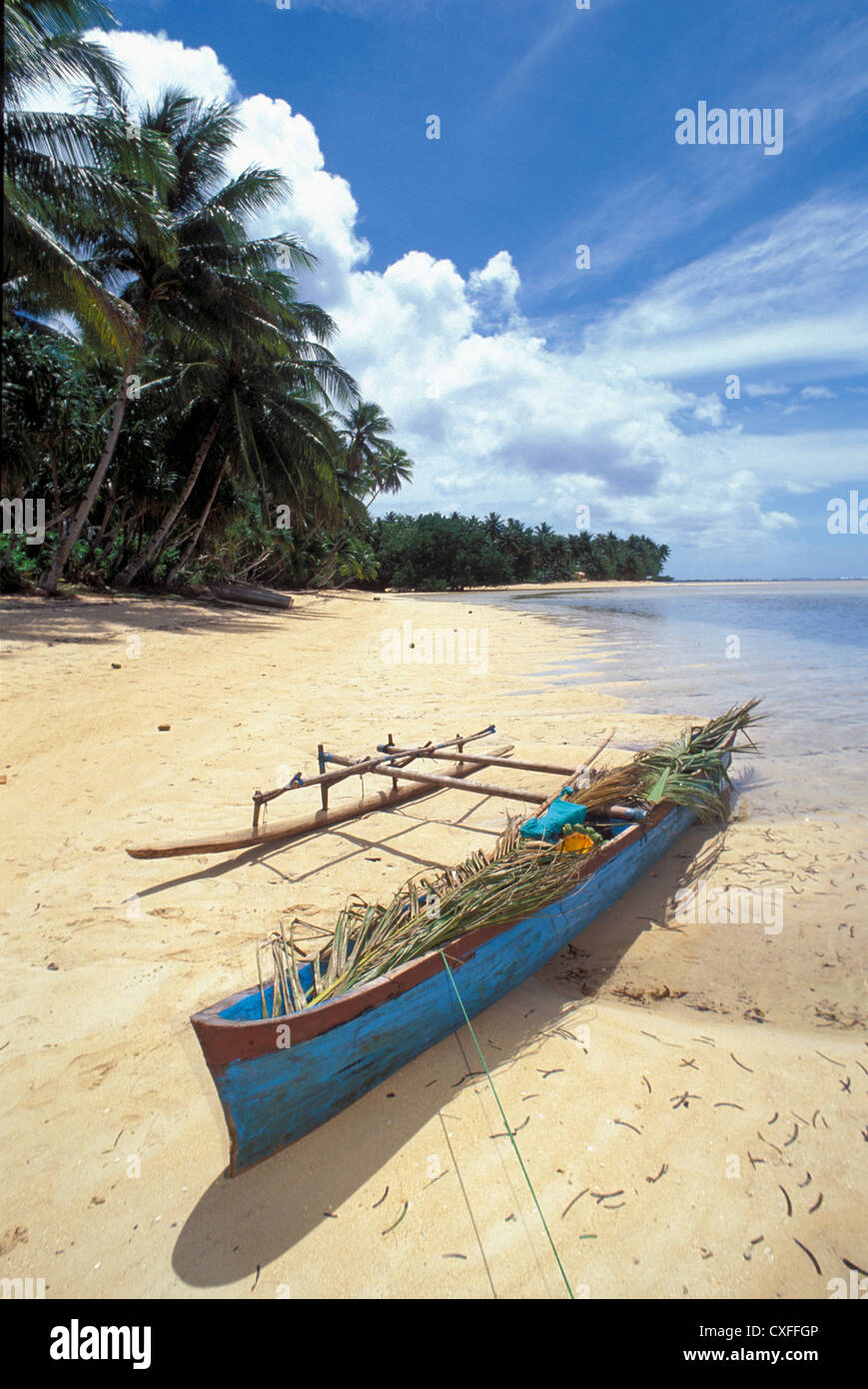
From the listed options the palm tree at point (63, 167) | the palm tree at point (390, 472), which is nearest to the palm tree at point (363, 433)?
the palm tree at point (390, 472)

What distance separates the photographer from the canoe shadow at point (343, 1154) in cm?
188

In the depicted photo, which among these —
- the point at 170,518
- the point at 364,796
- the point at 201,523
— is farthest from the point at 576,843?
the point at 201,523

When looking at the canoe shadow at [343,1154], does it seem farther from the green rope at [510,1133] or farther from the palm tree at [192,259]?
the palm tree at [192,259]

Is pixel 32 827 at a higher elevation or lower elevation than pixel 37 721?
lower

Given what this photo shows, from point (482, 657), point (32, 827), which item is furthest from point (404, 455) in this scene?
point (32, 827)

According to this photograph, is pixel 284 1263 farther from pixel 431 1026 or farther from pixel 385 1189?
pixel 431 1026

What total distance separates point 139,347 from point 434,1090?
680 inches

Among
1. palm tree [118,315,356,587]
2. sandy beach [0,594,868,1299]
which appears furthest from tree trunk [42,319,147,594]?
sandy beach [0,594,868,1299]

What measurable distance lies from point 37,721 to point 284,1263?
6363 mm

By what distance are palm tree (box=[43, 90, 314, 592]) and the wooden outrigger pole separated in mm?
13444

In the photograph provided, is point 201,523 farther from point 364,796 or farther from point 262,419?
point 364,796

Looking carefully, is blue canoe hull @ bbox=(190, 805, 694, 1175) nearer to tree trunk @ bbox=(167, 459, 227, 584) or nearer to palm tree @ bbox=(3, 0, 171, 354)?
palm tree @ bbox=(3, 0, 171, 354)

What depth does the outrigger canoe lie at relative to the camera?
1.90 metres
